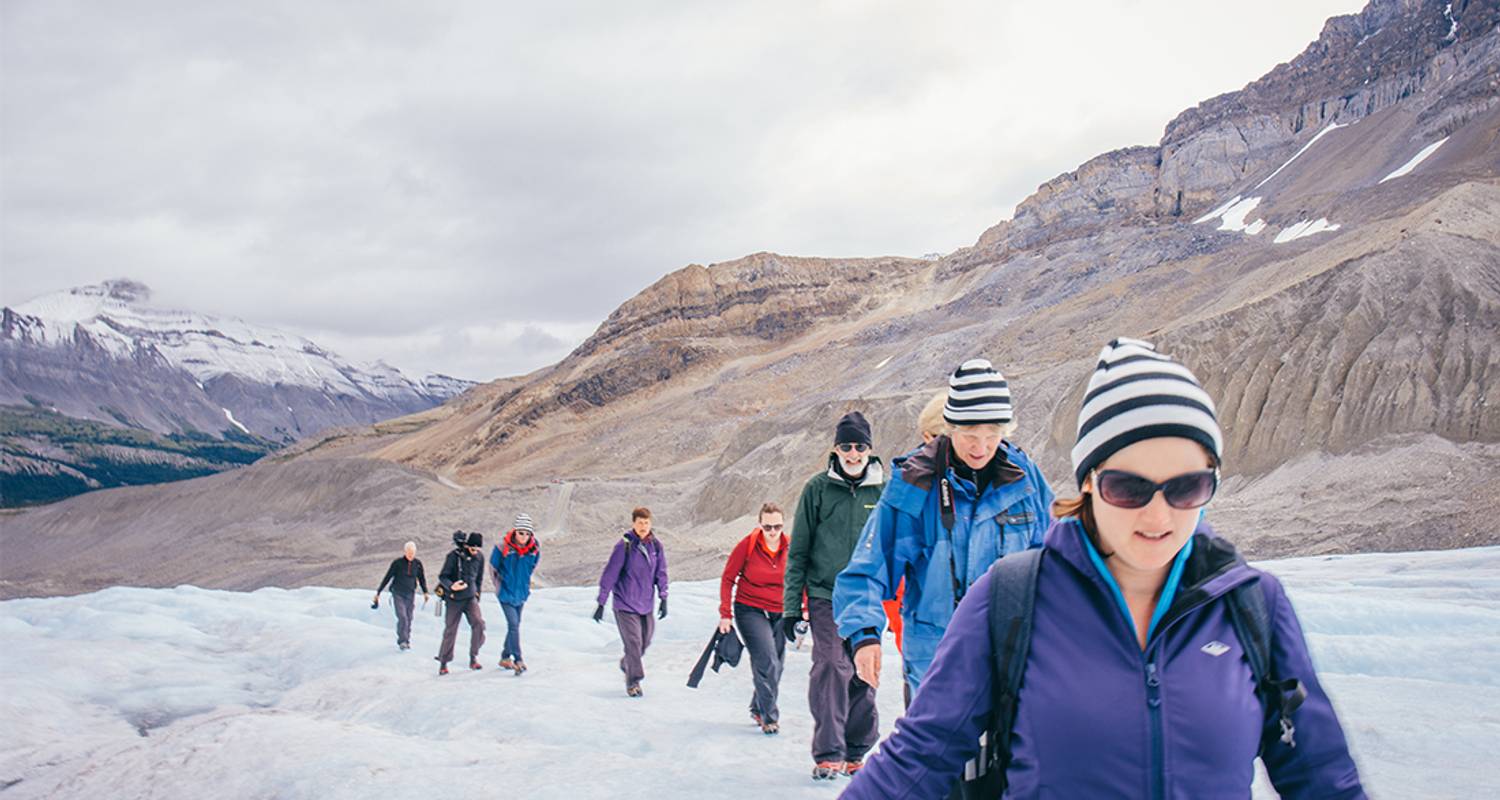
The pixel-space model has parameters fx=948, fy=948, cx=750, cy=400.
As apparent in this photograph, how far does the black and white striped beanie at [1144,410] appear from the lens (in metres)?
1.72

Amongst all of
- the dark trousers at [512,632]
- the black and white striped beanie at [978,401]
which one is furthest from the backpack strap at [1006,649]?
the dark trousers at [512,632]

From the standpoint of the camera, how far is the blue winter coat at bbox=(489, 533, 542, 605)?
11562 millimetres

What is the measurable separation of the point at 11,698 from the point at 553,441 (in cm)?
7572

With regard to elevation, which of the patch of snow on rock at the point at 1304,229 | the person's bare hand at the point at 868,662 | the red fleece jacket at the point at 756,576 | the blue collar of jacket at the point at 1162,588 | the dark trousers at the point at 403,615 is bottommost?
the dark trousers at the point at 403,615

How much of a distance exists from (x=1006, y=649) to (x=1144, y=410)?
1.65ft

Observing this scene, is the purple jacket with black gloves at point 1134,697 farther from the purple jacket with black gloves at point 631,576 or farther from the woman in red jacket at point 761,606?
the purple jacket with black gloves at point 631,576

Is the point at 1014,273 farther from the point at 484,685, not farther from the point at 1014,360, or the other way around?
the point at 484,685

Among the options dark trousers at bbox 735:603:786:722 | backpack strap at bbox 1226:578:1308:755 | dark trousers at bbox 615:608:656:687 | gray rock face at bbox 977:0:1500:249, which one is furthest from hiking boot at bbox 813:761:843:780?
gray rock face at bbox 977:0:1500:249

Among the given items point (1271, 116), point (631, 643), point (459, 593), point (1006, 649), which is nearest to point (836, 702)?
point (631, 643)

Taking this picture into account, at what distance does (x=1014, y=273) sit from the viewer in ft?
274

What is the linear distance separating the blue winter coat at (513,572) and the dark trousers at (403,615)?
3.40 meters

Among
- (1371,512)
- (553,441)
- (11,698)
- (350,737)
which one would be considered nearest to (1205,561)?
(350,737)

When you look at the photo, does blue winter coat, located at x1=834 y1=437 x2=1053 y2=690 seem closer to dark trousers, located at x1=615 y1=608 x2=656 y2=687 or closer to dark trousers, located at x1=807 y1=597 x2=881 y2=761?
dark trousers, located at x1=807 y1=597 x2=881 y2=761

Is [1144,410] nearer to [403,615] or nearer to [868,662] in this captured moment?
[868,662]
